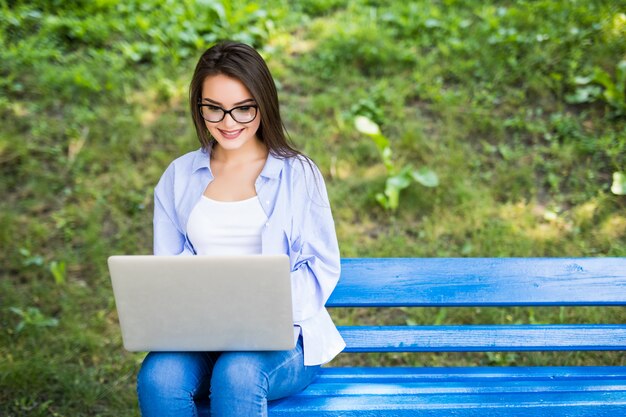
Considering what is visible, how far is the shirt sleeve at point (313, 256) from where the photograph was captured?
229 centimetres

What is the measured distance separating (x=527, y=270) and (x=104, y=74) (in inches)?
129

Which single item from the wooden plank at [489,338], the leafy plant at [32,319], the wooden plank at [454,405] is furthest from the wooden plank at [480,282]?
the leafy plant at [32,319]

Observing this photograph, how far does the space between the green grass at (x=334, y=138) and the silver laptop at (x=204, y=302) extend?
1.20 m

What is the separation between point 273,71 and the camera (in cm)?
481

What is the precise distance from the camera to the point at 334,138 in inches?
171

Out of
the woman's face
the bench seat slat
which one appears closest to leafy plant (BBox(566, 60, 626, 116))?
the bench seat slat

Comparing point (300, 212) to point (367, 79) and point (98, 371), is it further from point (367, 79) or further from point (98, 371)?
point (367, 79)

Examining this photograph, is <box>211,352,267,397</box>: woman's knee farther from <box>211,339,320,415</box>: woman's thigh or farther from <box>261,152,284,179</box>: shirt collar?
<box>261,152,284,179</box>: shirt collar

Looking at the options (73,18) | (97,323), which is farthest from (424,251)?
(73,18)

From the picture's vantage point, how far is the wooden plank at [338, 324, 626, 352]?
2.56m

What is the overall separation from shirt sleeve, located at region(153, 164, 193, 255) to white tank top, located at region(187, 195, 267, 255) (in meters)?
0.10

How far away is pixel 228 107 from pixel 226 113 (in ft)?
0.07

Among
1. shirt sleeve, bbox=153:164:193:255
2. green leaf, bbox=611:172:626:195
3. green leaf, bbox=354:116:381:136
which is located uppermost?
green leaf, bbox=354:116:381:136

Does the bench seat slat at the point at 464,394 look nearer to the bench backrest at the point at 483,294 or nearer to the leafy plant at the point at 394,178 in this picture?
the bench backrest at the point at 483,294
